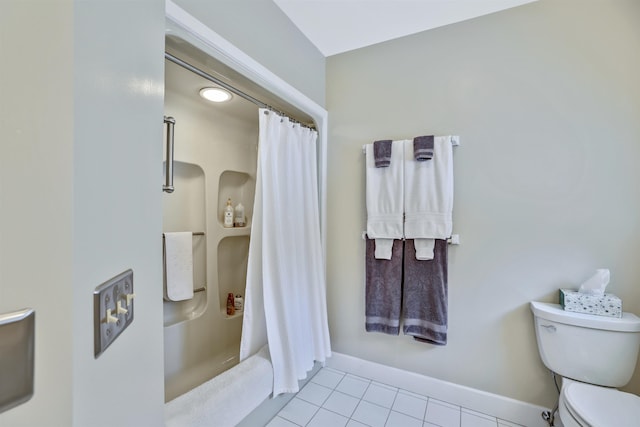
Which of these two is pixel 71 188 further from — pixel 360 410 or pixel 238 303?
pixel 238 303

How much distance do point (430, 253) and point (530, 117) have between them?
1.01m

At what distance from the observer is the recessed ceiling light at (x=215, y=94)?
1.93 metres

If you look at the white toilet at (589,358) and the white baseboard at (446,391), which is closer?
the white toilet at (589,358)

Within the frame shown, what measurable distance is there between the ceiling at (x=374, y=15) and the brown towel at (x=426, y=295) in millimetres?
1454

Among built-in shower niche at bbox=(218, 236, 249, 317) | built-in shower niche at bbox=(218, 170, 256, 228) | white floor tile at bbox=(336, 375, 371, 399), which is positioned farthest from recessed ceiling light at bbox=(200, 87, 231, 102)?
white floor tile at bbox=(336, 375, 371, 399)

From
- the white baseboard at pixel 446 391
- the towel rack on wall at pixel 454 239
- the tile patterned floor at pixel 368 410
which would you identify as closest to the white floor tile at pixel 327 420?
the tile patterned floor at pixel 368 410

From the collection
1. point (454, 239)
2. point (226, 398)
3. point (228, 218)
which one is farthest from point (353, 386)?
point (228, 218)

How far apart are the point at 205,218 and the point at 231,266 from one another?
0.59 metres

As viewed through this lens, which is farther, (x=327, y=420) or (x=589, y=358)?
(x=327, y=420)

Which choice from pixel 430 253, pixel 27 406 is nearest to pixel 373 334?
pixel 430 253

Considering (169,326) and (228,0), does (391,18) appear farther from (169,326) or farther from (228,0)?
(169,326)

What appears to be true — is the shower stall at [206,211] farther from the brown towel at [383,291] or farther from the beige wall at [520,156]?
the brown towel at [383,291]

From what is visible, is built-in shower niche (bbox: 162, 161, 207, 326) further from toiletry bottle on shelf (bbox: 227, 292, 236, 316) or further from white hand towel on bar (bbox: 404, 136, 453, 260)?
white hand towel on bar (bbox: 404, 136, 453, 260)

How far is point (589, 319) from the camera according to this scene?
4.49ft
